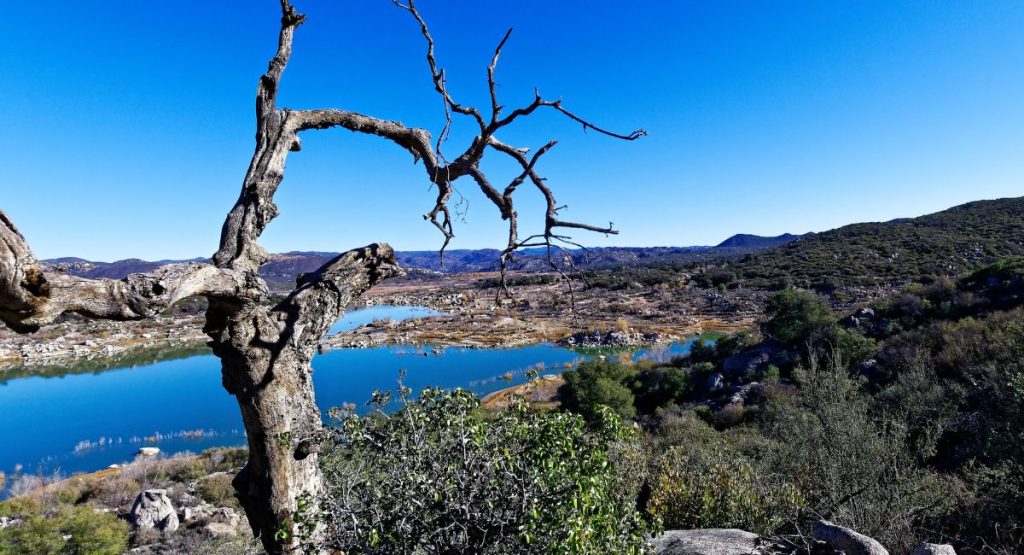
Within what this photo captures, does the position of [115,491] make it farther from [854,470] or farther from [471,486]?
[854,470]

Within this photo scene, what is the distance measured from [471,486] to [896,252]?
56.5m

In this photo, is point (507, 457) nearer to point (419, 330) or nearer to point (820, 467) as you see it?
point (820, 467)

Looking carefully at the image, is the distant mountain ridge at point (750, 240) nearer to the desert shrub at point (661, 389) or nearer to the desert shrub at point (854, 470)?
the desert shrub at point (661, 389)

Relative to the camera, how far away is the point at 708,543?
4660 mm

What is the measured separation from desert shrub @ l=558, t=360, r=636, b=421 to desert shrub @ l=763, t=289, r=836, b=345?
662 centimetres

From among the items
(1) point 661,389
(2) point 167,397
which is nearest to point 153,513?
(1) point 661,389

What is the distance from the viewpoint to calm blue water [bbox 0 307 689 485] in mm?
20312

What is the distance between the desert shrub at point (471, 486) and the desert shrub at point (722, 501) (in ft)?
12.7

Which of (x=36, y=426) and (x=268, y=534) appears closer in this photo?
(x=268, y=534)

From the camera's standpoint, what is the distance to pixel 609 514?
2.44 metres

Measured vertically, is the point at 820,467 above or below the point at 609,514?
below

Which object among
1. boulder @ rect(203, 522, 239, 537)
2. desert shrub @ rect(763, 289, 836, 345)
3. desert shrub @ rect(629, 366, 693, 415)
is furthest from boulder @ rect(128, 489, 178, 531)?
desert shrub @ rect(763, 289, 836, 345)

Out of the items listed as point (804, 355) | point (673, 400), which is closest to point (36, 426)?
point (673, 400)

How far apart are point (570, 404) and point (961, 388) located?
1192cm
